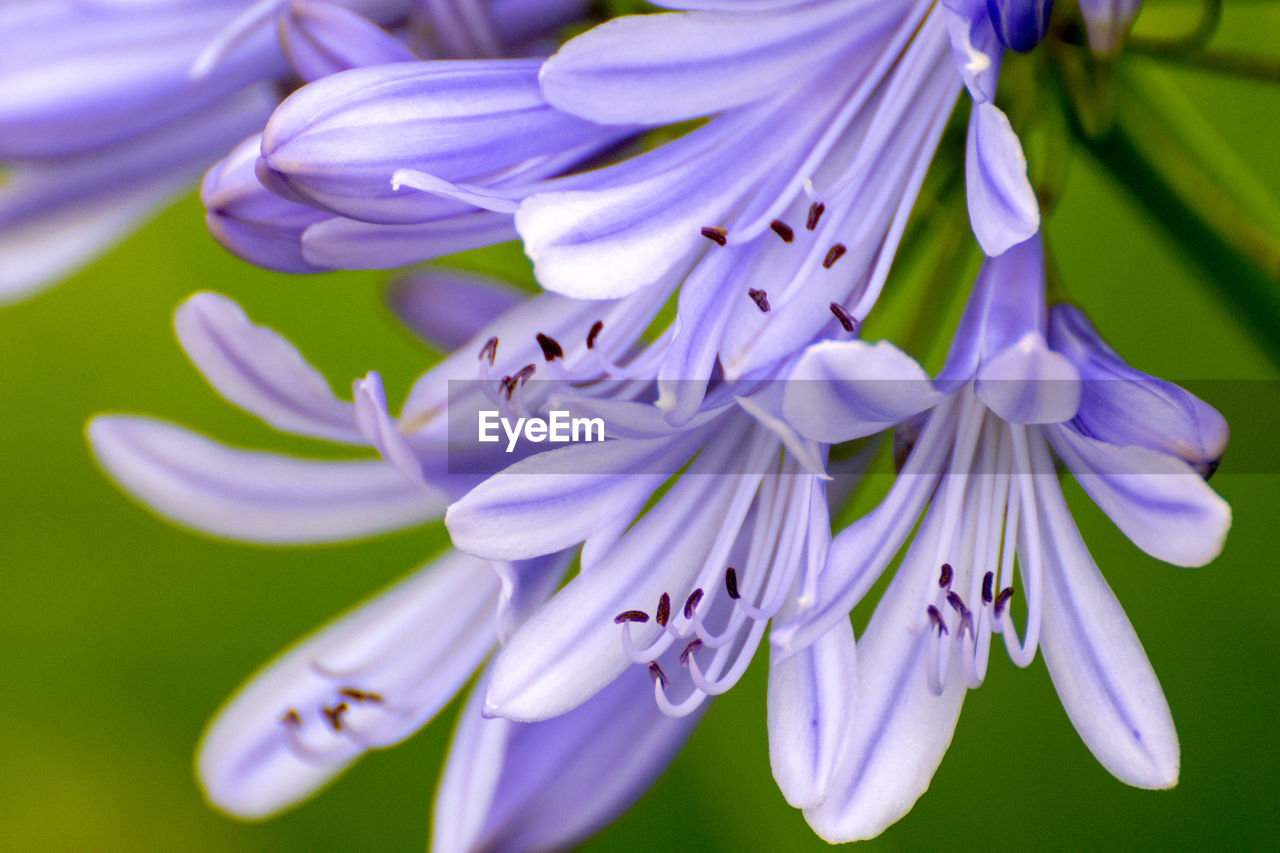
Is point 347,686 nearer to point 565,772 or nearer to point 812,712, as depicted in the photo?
point 565,772

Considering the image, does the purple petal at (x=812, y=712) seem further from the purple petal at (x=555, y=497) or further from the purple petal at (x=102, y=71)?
the purple petal at (x=102, y=71)

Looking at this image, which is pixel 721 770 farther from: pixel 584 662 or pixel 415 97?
pixel 415 97

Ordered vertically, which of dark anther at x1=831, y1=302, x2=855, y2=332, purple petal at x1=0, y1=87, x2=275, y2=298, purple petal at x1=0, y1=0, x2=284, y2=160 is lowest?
dark anther at x1=831, y1=302, x2=855, y2=332

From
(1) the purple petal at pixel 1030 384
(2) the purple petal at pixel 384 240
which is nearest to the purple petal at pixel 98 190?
(2) the purple petal at pixel 384 240

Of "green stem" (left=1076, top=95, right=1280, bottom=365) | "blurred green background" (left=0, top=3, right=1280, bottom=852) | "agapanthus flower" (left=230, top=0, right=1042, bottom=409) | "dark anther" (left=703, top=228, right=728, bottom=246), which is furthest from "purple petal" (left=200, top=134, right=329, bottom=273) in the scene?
"blurred green background" (left=0, top=3, right=1280, bottom=852)

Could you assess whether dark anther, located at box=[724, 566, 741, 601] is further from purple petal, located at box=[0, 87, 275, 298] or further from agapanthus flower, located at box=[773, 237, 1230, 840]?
purple petal, located at box=[0, 87, 275, 298]

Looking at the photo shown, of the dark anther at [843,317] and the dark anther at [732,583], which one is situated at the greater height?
the dark anther at [843,317]
